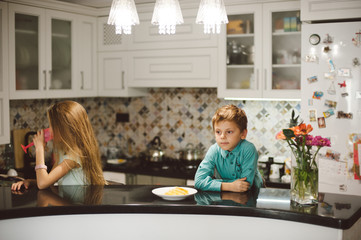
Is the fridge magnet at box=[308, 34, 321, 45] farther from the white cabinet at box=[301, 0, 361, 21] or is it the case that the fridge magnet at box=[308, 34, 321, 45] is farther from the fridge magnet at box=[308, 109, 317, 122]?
the fridge magnet at box=[308, 109, 317, 122]

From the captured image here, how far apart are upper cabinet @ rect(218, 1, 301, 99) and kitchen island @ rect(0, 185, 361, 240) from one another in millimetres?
1759

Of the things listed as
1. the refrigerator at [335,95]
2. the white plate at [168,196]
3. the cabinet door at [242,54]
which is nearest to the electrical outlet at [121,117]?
the cabinet door at [242,54]

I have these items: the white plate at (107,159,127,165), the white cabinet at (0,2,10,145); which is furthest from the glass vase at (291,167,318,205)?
the white plate at (107,159,127,165)

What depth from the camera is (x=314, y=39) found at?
10.5 feet

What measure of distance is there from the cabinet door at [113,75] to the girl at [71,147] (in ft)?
6.25

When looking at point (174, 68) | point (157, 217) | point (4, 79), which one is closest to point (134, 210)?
point (157, 217)

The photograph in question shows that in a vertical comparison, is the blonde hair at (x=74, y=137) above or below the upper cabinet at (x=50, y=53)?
below

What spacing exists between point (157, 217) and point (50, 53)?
8.13ft

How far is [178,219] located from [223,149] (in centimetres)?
49

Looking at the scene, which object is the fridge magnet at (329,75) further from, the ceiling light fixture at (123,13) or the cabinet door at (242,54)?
the ceiling light fixture at (123,13)

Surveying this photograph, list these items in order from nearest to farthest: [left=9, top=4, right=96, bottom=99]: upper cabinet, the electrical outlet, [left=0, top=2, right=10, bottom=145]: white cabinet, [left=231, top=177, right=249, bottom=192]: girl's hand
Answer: [left=231, top=177, right=249, bottom=192]: girl's hand
[left=0, top=2, right=10, bottom=145]: white cabinet
[left=9, top=4, right=96, bottom=99]: upper cabinet
the electrical outlet

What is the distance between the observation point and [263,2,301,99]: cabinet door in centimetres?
364

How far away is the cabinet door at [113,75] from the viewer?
4.36 meters

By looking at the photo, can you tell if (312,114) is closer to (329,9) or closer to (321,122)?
(321,122)
